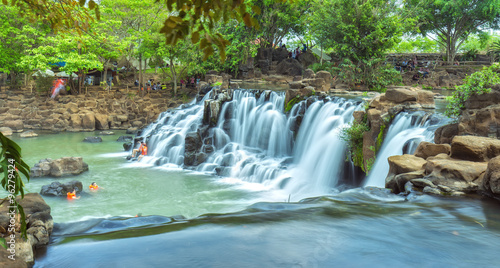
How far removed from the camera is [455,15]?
104ft

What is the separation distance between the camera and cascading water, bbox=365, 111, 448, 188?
34.6 feet

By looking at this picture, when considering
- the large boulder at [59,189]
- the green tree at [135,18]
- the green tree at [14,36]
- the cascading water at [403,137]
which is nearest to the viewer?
the cascading water at [403,137]

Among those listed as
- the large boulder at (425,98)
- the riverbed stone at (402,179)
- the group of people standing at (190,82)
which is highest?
the group of people standing at (190,82)

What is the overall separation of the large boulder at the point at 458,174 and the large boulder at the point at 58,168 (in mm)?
12568

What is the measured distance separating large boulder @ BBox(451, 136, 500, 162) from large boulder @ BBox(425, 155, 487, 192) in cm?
25

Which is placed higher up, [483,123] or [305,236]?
[483,123]

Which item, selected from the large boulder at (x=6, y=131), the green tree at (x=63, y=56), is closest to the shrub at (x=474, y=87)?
the green tree at (x=63, y=56)

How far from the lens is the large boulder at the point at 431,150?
28.6 feet

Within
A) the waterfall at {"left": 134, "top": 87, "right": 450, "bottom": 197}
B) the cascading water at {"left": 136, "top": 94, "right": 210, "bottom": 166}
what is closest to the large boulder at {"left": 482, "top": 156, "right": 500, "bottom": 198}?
the waterfall at {"left": 134, "top": 87, "right": 450, "bottom": 197}

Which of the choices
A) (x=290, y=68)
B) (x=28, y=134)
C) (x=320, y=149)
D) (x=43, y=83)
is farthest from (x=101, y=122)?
(x=290, y=68)

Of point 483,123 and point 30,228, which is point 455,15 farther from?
point 30,228

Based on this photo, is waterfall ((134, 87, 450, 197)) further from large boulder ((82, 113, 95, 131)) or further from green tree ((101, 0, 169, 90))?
green tree ((101, 0, 169, 90))

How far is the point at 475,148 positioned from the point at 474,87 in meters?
2.56

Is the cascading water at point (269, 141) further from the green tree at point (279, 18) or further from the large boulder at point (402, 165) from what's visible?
the green tree at point (279, 18)
